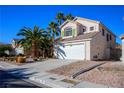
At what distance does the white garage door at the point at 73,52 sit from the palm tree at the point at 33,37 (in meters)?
6.73

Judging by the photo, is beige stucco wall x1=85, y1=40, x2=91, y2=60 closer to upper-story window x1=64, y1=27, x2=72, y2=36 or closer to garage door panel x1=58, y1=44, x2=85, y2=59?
garage door panel x1=58, y1=44, x2=85, y2=59

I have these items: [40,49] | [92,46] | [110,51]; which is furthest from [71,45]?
[40,49]

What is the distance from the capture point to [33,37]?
3034cm

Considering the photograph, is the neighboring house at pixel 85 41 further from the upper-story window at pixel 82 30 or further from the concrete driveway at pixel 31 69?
the concrete driveway at pixel 31 69

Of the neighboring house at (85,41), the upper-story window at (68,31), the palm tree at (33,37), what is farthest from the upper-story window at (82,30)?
the palm tree at (33,37)

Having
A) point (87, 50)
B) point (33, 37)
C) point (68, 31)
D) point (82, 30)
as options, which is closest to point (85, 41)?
point (87, 50)

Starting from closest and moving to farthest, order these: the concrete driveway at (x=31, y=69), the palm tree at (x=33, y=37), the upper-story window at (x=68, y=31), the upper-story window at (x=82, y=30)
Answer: the concrete driveway at (x=31, y=69) < the upper-story window at (x=82, y=30) < the upper-story window at (x=68, y=31) < the palm tree at (x=33, y=37)

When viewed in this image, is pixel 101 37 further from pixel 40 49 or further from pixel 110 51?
pixel 40 49

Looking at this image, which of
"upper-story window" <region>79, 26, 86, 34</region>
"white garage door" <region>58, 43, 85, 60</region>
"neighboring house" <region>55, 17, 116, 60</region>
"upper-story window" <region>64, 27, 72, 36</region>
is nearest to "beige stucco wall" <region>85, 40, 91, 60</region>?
"neighboring house" <region>55, 17, 116, 60</region>

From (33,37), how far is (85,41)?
11728mm

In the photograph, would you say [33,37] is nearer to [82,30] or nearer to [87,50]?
[82,30]

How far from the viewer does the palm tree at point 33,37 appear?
99.3ft
